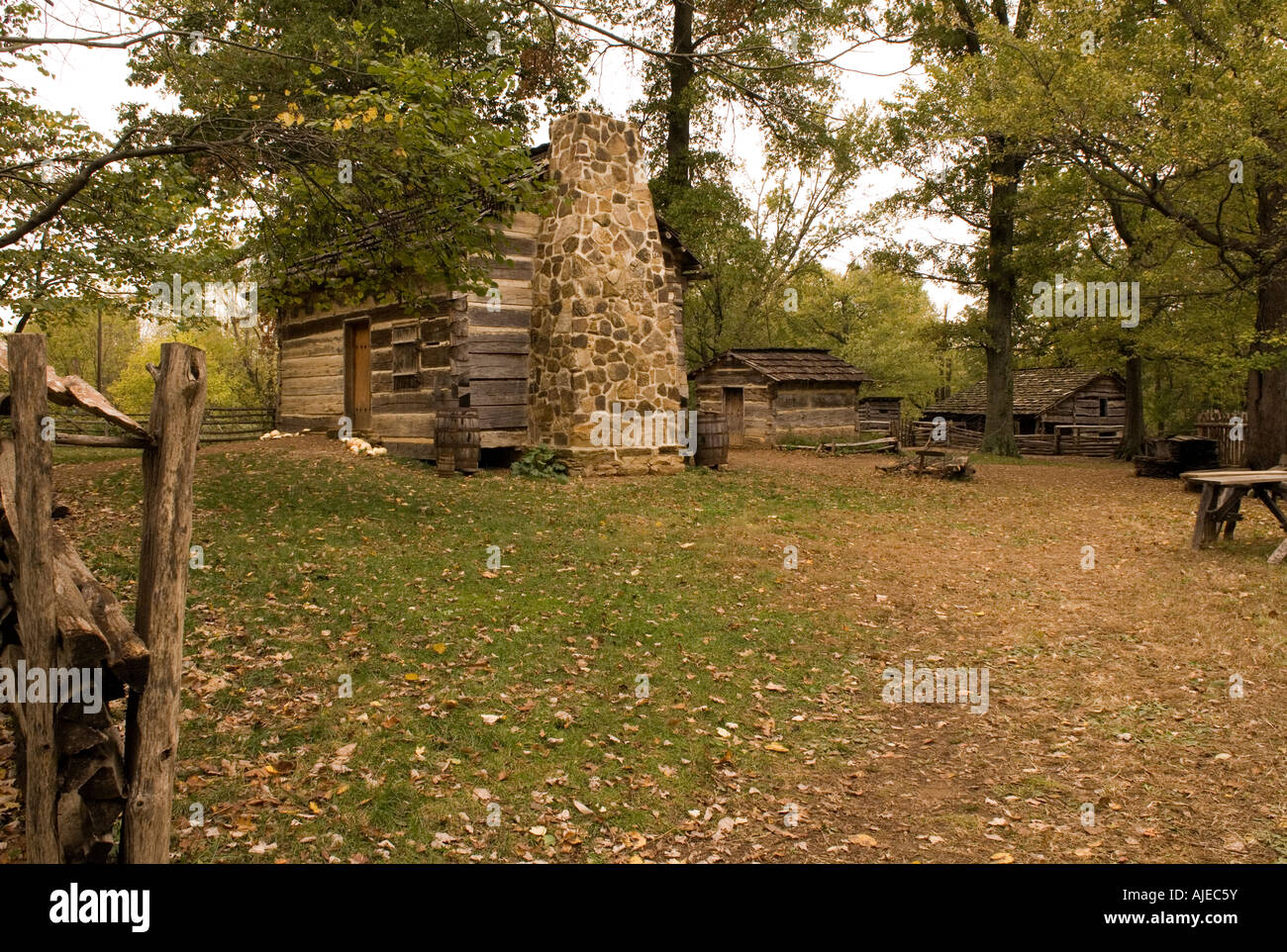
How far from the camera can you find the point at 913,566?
10.1 m

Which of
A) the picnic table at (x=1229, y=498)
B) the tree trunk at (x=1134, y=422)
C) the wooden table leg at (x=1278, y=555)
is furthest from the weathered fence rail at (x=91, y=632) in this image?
the tree trunk at (x=1134, y=422)

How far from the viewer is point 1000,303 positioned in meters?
27.0

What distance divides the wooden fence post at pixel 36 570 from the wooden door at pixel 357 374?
15931 millimetres

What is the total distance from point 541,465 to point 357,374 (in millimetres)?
6393

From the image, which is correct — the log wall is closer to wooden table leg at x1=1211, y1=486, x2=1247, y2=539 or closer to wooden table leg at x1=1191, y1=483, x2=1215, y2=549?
wooden table leg at x1=1211, y1=486, x2=1247, y2=539

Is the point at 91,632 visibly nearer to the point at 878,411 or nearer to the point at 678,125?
the point at 678,125

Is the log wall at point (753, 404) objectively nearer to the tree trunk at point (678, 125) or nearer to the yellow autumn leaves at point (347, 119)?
the tree trunk at point (678, 125)

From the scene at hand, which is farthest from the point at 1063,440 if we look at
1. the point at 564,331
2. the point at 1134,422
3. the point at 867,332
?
the point at 564,331

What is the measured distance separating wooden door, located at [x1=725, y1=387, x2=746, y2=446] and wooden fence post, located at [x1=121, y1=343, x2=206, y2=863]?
26.3 metres

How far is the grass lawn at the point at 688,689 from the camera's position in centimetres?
449

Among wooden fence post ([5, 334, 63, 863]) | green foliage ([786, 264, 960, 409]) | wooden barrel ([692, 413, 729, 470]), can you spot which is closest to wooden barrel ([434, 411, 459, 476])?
wooden barrel ([692, 413, 729, 470])

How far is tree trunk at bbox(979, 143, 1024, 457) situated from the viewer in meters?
25.5
